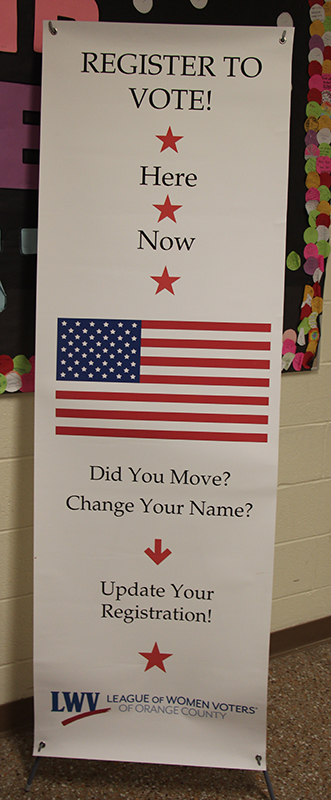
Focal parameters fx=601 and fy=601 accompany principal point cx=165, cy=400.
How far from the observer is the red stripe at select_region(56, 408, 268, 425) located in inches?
60.9

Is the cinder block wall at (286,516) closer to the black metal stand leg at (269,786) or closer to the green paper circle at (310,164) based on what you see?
the green paper circle at (310,164)

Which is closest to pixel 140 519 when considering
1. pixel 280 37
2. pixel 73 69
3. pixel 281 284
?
pixel 281 284

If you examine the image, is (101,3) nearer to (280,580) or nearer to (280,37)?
(280,37)

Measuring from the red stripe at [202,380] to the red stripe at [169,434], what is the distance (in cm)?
13

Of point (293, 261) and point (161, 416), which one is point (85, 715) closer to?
point (161, 416)

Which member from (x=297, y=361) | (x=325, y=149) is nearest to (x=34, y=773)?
(x=297, y=361)

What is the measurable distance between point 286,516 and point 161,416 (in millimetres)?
817

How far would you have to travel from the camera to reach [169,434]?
5.09ft

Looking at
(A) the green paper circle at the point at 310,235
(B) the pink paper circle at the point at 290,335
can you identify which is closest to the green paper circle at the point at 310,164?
(A) the green paper circle at the point at 310,235

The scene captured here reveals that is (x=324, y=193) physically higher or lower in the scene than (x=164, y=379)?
higher

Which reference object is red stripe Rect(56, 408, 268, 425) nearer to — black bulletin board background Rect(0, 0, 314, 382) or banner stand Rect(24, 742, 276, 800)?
black bulletin board background Rect(0, 0, 314, 382)

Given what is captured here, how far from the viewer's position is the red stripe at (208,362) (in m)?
1.54

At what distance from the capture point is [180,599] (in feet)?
5.25

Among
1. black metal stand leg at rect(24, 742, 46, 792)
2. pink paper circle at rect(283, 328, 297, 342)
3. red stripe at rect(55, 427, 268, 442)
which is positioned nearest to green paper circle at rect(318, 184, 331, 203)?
pink paper circle at rect(283, 328, 297, 342)
